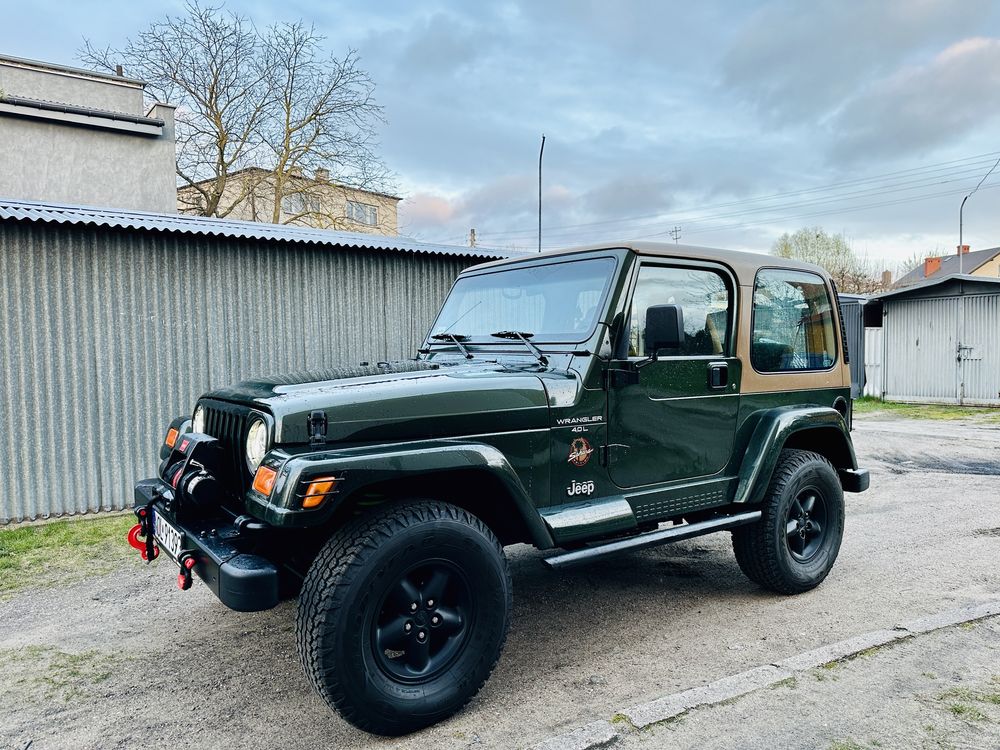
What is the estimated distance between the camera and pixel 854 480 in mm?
4777

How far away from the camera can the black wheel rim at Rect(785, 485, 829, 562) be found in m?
4.39

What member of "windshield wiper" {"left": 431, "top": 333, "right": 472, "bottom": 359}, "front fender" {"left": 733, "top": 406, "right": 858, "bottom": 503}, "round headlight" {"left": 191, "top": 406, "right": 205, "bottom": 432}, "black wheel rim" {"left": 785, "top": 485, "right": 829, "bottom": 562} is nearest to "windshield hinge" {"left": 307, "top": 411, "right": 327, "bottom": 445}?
"round headlight" {"left": 191, "top": 406, "right": 205, "bottom": 432}

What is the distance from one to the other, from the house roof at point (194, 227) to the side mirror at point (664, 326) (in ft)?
17.1

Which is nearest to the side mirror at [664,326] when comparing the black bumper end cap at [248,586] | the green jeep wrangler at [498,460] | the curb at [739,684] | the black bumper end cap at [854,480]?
the green jeep wrangler at [498,460]

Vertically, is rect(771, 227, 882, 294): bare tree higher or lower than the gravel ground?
higher

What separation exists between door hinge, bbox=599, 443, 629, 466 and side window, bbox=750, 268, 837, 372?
1.19m

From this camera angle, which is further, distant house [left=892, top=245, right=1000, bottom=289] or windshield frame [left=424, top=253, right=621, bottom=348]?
distant house [left=892, top=245, right=1000, bottom=289]

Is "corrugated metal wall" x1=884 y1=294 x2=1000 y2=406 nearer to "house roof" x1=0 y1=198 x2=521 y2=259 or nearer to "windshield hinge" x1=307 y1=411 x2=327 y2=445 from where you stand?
"house roof" x1=0 y1=198 x2=521 y2=259

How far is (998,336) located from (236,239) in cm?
1675

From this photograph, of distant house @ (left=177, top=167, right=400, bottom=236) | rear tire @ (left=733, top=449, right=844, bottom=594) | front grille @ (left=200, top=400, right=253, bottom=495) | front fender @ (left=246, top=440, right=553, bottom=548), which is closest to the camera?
front fender @ (left=246, top=440, right=553, bottom=548)

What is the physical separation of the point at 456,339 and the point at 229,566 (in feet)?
6.42

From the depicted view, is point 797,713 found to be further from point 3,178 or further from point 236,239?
point 3,178

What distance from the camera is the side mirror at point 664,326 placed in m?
3.31

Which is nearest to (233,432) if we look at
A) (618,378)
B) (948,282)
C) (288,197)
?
(618,378)
